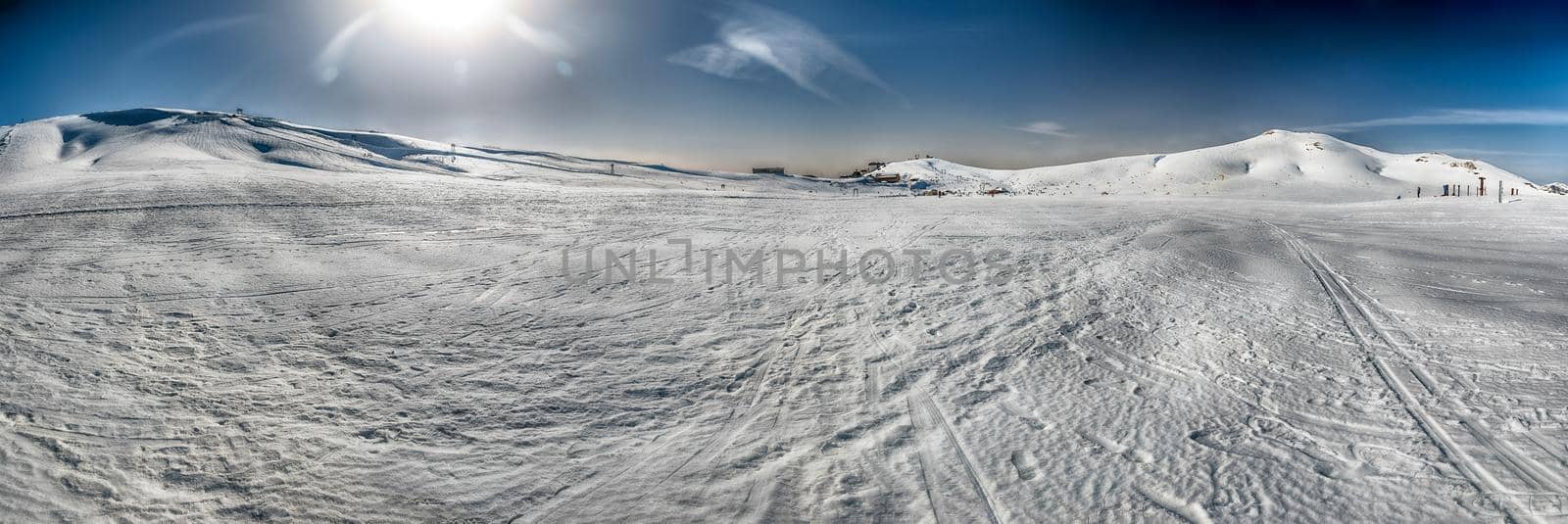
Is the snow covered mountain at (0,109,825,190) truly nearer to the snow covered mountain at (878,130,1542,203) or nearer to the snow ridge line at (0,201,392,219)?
the snow ridge line at (0,201,392,219)

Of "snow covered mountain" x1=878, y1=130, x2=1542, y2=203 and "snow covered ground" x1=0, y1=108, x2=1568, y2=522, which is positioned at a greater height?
"snow covered mountain" x1=878, y1=130, x2=1542, y2=203

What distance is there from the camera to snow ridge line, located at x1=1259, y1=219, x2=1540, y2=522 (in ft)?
8.69

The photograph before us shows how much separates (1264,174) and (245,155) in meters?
52.1

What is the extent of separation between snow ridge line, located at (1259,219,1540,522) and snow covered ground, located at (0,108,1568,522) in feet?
0.08

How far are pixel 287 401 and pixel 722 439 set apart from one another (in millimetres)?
2908

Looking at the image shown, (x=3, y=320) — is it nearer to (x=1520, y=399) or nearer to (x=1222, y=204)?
(x=1520, y=399)

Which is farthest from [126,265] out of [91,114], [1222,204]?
[91,114]

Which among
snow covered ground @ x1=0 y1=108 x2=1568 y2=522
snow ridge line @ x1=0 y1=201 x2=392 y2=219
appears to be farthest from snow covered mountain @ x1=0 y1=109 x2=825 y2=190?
snow covered ground @ x1=0 y1=108 x2=1568 y2=522

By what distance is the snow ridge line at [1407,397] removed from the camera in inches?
104

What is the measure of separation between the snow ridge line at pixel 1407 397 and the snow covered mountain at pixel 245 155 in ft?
74.5

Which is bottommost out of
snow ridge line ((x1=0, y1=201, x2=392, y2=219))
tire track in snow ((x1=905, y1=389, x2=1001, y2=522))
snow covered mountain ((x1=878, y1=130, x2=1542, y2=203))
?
tire track in snow ((x1=905, y1=389, x2=1001, y2=522))

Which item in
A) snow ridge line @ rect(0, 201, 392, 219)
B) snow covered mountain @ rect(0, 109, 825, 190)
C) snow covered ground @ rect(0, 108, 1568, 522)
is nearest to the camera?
snow covered ground @ rect(0, 108, 1568, 522)

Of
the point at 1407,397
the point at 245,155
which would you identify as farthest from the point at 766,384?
the point at 245,155

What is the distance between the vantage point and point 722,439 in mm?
3303
